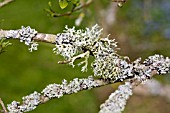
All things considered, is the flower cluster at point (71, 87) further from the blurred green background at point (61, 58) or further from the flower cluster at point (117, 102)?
the blurred green background at point (61, 58)

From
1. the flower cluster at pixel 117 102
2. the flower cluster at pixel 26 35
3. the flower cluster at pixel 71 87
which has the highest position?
the flower cluster at pixel 26 35

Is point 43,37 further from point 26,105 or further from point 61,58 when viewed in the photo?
point 61,58

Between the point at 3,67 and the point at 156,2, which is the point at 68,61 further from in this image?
the point at 156,2

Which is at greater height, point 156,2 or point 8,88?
point 156,2

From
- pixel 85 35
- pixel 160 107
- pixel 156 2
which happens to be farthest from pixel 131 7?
pixel 85 35

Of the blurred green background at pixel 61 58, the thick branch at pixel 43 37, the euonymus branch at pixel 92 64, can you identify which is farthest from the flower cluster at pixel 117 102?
the blurred green background at pixel 61 58

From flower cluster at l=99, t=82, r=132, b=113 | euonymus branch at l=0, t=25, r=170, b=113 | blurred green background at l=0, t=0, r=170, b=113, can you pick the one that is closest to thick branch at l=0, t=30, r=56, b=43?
euonymus branch at l=0, t=25, r=170, b=113

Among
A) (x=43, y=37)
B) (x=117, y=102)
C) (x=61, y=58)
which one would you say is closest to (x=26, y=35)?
(x=43, y=37)

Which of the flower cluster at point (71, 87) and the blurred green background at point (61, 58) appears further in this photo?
the blurred green background at point (61, 58)
